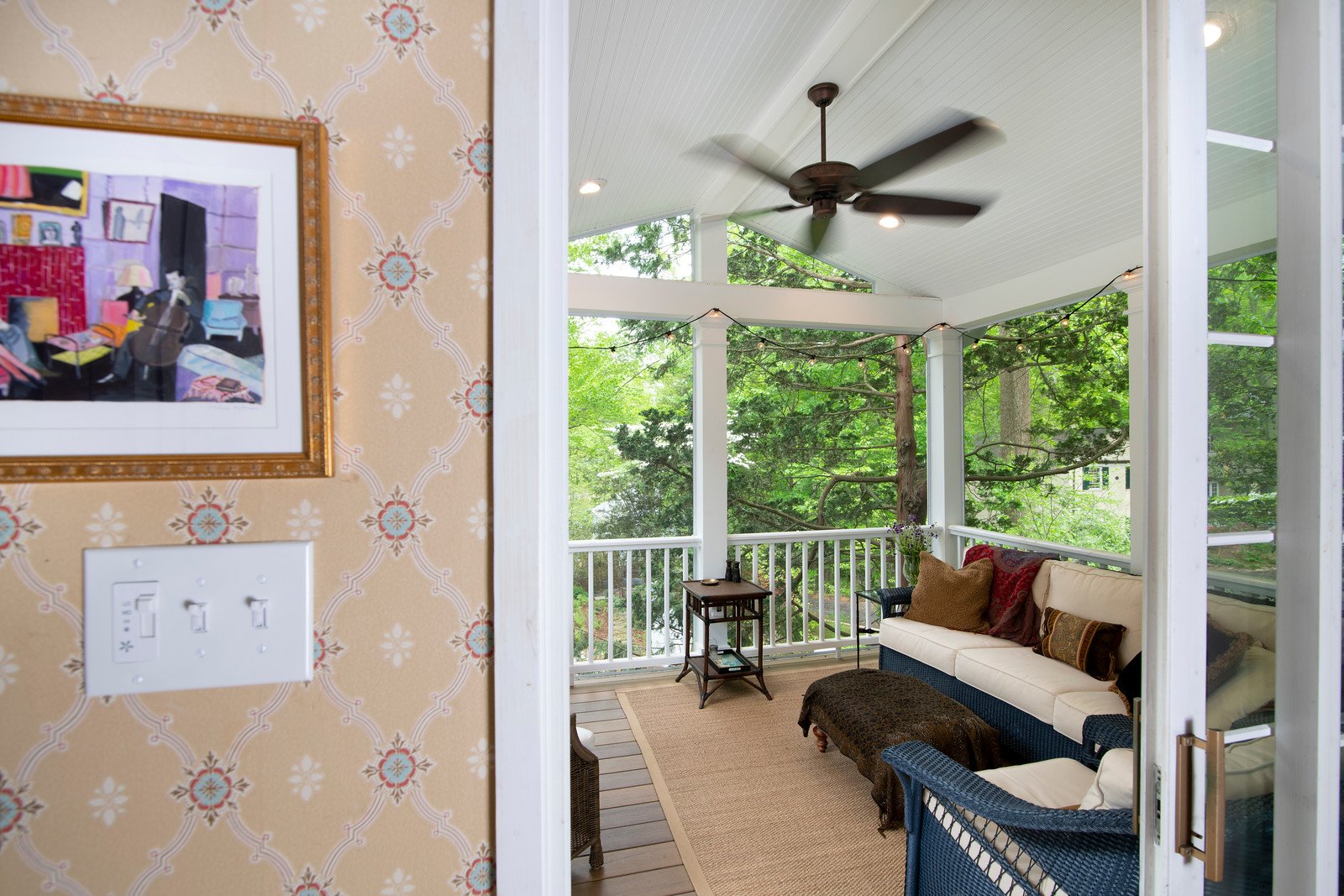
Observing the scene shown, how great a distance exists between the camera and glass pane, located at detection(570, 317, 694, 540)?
6.21 meters

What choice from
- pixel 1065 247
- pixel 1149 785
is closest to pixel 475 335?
pixel 1149 785

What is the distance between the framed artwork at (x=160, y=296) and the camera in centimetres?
65

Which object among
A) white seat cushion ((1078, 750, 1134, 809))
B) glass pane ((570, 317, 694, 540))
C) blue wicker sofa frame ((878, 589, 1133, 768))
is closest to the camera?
white seat cushion ((1078, 750, 1134, 809))

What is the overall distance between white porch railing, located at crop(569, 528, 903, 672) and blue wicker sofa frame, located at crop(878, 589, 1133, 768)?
720 mm

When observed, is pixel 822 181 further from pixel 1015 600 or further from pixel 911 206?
pixel 1015 600

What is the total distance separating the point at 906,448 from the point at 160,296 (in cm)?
650

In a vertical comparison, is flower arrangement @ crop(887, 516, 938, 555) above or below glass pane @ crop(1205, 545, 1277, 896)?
below

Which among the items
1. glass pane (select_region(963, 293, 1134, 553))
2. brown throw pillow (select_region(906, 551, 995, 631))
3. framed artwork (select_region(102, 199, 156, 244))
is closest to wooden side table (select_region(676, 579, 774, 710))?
brown throw pillow (select_region(906, 551, 995, 631))

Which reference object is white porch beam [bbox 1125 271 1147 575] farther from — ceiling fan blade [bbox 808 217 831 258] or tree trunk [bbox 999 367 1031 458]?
tree trunk [bbox 999 367 1031 458]

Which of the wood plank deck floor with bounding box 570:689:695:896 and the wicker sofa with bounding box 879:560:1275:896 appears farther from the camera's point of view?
the wood plank deck floor with bounding box 570:689:695:896

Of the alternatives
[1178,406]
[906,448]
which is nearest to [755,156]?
[1178,406]

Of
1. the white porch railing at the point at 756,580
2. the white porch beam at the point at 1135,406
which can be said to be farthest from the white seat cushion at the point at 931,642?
the white porch beam at the point at 1135,406

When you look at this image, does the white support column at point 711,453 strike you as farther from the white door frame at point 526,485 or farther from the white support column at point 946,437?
the white door frame at point 526,485

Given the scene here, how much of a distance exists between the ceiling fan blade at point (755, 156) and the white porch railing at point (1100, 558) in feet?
7.03
